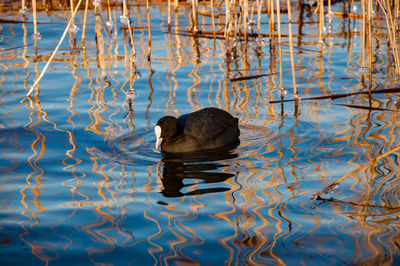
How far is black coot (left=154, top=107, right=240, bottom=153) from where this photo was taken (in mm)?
5691

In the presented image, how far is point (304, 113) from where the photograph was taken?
6.71 m

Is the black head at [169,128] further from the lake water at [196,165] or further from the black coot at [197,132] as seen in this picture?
the lake water at [196,165]

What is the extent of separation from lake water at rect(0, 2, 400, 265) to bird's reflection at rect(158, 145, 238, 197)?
0.7 inches

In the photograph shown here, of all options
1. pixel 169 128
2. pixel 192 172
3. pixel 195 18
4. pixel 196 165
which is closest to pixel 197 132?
pixel 169 128

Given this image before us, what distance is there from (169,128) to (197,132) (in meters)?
0.29

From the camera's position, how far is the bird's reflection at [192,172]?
4719mm

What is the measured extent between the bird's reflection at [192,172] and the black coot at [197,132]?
0.12m

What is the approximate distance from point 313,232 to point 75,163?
91.6 inches

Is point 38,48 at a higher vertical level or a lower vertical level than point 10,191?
higher

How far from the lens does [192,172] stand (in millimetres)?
5148

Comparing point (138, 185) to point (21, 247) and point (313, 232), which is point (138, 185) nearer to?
point (21, 247)

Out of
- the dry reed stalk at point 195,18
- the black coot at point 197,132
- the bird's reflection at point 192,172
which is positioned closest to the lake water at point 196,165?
the bird's reflection at point 192,172

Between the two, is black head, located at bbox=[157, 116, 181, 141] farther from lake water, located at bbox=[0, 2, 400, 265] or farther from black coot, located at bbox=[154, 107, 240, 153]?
lake water, located at bbox=[0, 2, 400, 265]

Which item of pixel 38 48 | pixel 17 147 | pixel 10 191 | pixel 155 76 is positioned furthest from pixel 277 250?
pixel 38 48
